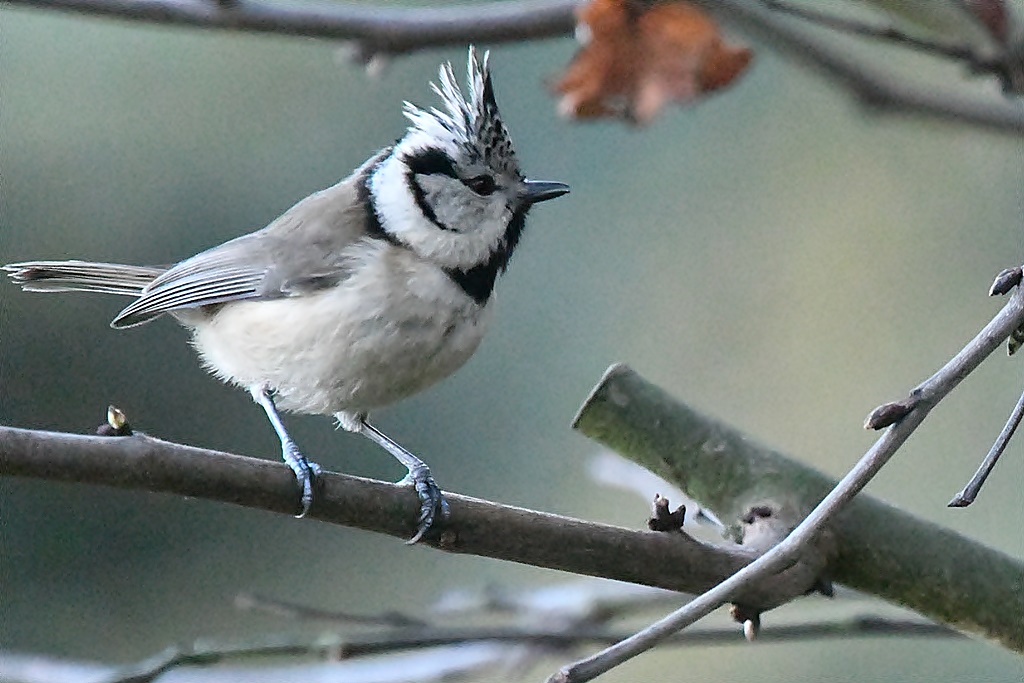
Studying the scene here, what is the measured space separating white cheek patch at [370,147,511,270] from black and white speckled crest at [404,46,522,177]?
56mm

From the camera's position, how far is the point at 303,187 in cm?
310

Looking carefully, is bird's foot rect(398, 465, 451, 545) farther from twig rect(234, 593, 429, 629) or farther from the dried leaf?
the dried leaf

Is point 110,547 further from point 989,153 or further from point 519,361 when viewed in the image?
point 989,153

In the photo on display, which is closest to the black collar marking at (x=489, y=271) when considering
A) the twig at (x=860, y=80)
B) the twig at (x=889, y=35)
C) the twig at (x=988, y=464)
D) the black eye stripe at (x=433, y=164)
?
the black eye stripe at (x=433, y=164)

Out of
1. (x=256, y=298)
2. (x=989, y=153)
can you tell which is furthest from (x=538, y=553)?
(x=989, y=153)

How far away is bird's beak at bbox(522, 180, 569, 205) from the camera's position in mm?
1786

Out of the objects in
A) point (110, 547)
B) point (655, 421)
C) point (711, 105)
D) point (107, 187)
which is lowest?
point (110, 547)

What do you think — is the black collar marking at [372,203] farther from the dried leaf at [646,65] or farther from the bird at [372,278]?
the dried leaf at [646,65]

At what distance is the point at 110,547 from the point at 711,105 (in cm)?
194

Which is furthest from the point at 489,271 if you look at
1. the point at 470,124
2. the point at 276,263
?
the point at 276,263

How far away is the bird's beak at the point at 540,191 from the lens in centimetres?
179

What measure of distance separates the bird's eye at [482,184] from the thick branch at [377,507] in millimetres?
609

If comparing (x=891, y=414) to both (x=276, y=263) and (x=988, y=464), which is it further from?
(x=276, y=263)

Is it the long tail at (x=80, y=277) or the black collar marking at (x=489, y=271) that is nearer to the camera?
the black collar marking at (x=489, y=271)
